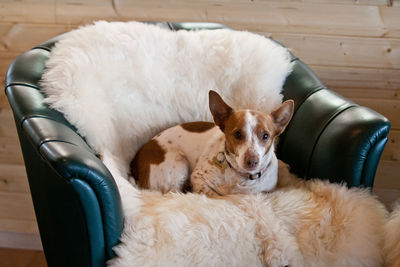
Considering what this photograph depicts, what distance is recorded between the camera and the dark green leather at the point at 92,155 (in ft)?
4.23

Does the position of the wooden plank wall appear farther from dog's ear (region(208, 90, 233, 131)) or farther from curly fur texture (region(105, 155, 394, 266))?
curly fur texture (region(105, 155, 394, 266))

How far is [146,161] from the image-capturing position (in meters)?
1.88

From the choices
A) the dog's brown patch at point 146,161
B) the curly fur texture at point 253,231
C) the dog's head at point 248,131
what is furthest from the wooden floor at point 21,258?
the dog's head at point 248,131

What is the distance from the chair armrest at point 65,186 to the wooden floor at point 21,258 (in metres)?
0.81

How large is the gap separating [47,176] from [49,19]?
121 cm

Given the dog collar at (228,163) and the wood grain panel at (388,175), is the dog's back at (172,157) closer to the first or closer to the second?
the dog collar at (228,163)

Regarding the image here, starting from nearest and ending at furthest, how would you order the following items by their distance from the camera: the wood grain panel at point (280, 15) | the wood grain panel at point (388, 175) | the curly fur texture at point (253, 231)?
1. the curly fur texture at point (253, 231)
2. the wood grain panel at point (280, 15)
3. the wood grain panel at point (388, 175)

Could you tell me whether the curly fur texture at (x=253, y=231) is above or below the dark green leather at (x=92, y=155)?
below

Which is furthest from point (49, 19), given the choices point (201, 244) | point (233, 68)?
point (201, 244)

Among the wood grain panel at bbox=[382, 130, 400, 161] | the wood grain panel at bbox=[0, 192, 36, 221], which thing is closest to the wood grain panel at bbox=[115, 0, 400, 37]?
the wood grain panel at bbox=[382, 130, 400, 161]

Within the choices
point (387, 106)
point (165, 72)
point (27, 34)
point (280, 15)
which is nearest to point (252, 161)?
point (165, 72)

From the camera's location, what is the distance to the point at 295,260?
140 cm

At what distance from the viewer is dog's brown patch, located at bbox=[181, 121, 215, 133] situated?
1.97 metres

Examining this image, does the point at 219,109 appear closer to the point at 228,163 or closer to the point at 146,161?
the point at 228,163
